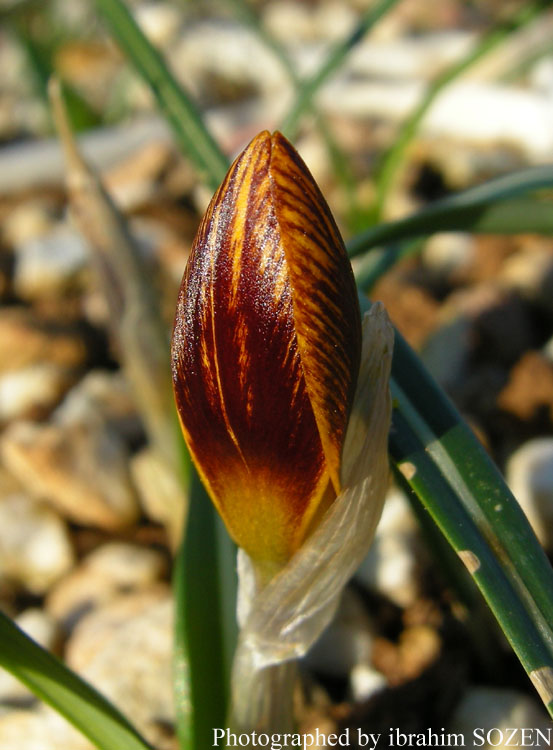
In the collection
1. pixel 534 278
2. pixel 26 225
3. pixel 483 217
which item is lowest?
A: pixel 534 278

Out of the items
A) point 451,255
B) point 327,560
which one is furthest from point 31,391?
point 327,560

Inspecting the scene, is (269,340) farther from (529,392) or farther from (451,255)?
(451,255)

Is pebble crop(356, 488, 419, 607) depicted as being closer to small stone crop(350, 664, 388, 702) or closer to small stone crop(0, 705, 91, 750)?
small stone crop(350, 664, 388, 702)

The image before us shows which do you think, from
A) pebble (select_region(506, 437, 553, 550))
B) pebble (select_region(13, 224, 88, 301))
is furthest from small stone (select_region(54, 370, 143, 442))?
pebble (select_region(506, 437, 553, 550))

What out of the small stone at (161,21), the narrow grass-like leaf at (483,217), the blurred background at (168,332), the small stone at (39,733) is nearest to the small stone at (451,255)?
the blurred background at (168,332)

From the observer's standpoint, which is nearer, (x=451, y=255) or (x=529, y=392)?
(x=529, y=392)

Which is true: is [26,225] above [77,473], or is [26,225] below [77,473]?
above

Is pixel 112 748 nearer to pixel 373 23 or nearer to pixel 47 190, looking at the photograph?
pixel 373 23
